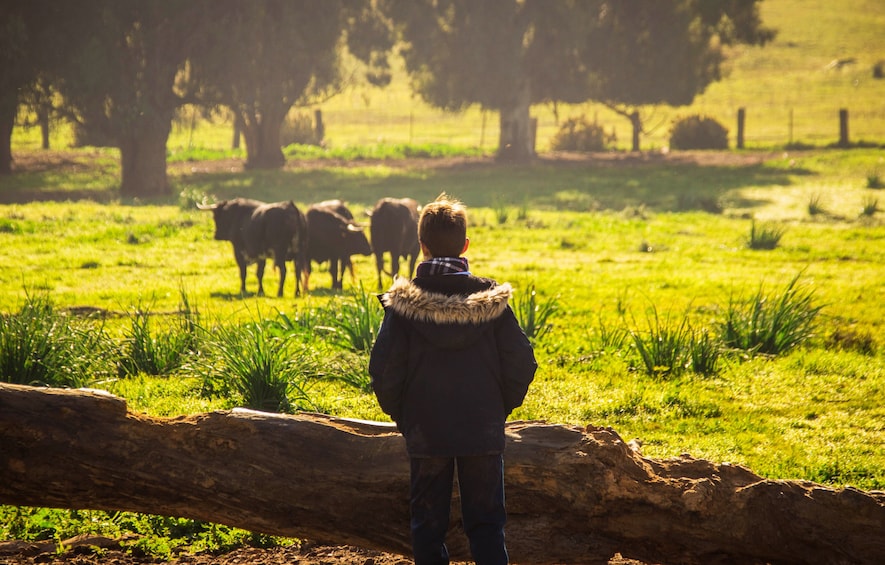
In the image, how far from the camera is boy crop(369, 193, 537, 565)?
441 cm

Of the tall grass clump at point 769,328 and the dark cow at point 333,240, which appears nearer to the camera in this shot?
the tall grass clump at point 769,328

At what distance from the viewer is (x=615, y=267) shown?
1798cm

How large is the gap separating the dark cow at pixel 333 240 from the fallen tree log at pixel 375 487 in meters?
11.3

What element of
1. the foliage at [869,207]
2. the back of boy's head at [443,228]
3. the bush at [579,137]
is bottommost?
the foliage at [869,207]

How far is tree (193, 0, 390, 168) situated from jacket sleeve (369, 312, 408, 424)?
30.0 meters

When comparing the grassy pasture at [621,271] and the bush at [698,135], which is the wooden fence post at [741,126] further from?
the grassy pasture at [621,271]

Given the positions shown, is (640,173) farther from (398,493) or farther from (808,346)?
(398,493)

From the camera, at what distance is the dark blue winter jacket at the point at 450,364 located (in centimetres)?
440

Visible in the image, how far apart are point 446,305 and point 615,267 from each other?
45.7ft

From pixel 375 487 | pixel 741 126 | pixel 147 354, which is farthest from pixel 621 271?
pixel 741 126

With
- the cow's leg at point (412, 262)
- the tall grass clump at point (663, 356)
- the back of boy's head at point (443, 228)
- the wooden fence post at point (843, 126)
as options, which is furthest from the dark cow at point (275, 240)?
the wooden fence post at point (843, 126)

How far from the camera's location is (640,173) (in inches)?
1435

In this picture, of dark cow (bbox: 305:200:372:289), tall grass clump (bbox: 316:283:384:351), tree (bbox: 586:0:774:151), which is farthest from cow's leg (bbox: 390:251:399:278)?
tree (bbox: 586:0:774:151)

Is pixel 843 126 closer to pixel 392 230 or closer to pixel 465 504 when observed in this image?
pixel 392 230
